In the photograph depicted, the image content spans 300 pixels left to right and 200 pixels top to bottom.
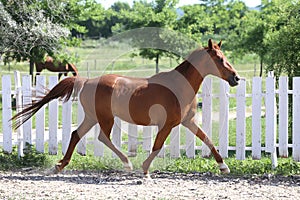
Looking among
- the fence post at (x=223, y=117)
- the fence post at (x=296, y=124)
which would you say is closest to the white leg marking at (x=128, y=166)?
the fence post at (x=223, y=117)

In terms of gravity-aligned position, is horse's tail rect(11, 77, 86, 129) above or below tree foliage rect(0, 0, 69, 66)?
below

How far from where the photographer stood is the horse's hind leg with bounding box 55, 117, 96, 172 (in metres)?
8.08

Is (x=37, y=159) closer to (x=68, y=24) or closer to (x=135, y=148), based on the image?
(x=135, y=148)

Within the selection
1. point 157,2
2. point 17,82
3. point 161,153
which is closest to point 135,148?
point 161,153

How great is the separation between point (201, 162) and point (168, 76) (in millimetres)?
1541

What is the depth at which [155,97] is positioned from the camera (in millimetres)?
7637

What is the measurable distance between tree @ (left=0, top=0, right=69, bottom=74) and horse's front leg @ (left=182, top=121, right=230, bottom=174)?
8.10 m

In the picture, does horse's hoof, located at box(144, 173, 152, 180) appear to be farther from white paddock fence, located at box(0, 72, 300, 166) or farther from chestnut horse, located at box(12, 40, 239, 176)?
white paddock fence, located at box(0, 72, 300, 166)

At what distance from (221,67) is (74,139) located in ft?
7.76

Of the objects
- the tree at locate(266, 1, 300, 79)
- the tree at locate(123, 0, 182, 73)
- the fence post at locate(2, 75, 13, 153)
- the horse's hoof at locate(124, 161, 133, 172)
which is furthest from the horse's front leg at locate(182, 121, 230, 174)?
the tree at locate(123, 0, 182, 73)

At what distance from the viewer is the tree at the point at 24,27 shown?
14.9 metres

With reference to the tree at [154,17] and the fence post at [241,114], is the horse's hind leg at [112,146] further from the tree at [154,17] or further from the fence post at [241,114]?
the tree at [154,17]

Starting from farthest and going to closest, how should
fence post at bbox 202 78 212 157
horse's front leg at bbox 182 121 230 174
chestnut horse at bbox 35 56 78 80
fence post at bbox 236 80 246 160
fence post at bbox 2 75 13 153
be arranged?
chestnut horse at bbox 35 56 78 80, fence post at bbox 2 75 13 153, fence post at bbox 202 78 212 157, fence post at bbox 236 80 246 160, horse's front leg at bbox 182 121 230 174

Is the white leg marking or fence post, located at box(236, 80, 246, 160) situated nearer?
the white leg marking
